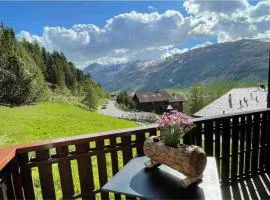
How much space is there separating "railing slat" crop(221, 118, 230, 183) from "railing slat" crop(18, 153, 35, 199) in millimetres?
Answer: 2957

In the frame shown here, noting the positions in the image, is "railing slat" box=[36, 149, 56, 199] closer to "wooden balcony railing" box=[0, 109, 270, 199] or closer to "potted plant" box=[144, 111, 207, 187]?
"wooden balcony railing" box=[0, 109, 270, 199]

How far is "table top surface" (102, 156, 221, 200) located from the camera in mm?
2379

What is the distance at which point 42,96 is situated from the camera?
1224 inches

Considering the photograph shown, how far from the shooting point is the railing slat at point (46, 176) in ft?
10.3

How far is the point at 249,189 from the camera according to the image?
444 centimetres

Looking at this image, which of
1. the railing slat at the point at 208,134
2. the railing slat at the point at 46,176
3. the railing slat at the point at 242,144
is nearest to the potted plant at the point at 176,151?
the railing slat at the point at 46,176

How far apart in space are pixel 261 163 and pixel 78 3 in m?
7.94

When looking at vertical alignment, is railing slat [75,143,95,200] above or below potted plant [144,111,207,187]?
below

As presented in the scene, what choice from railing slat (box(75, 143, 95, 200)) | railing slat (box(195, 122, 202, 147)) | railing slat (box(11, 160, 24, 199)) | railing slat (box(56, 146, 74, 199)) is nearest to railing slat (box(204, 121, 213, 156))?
railing slat (box(195, 122, 202, 147))

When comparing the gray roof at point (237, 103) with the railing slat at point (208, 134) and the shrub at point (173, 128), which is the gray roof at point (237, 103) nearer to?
the railing slat at point (208, 134)

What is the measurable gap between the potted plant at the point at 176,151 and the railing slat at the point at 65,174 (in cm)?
100

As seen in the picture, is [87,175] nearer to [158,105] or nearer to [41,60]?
[41,60]

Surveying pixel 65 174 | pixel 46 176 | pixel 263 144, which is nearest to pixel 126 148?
pixel 65 174

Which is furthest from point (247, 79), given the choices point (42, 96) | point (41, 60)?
point (42, 96)
